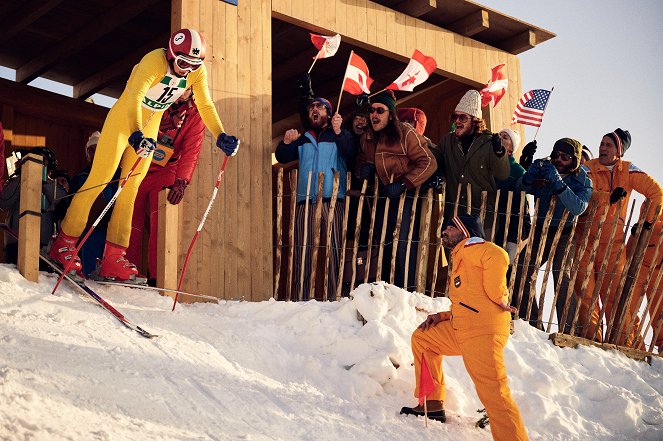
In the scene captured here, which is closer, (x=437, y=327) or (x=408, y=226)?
(x=437, y=327)

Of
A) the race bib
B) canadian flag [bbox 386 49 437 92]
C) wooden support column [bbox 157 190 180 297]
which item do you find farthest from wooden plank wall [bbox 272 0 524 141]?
wooden support column [bbox 157 190 180 297]

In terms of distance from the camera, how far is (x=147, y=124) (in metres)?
7.34

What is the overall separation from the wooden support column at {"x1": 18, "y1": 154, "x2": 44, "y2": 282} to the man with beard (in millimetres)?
2639

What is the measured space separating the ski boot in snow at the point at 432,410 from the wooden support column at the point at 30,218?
284cm

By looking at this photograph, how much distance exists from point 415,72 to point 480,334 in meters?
4.43

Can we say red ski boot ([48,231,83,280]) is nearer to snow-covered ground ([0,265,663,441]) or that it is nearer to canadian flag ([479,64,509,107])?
snow-covered ground ([0,265,663,441])

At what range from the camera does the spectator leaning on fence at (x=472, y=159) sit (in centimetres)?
890

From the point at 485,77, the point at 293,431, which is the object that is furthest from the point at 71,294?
the point at 485,77

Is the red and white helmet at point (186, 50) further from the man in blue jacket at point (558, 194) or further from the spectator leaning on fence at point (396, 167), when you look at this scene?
the man in blue jacket at point (558, 194)

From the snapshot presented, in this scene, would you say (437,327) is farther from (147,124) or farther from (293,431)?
(147,124)

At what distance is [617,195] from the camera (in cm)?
927

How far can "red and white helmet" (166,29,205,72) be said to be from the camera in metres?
7.09

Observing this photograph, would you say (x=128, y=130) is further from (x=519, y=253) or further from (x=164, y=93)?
(x=519, y=253)

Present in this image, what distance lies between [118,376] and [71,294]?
1.52 metres
